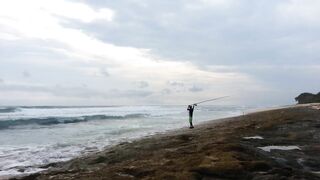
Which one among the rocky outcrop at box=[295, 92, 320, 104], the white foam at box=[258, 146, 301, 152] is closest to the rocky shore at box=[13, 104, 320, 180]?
the white foam at box=[258, 146, 301, 152]

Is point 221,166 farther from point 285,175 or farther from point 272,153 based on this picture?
point 272,153

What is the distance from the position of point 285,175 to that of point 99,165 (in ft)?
18.3

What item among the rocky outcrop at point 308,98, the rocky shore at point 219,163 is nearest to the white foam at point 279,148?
the rocky shore at point 219,163

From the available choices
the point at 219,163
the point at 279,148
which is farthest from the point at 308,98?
the point at 219,163

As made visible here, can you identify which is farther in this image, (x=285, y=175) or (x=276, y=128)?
(x=276, y=128)

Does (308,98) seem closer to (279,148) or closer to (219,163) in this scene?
(279,148)

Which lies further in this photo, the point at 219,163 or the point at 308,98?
the point at 308,98

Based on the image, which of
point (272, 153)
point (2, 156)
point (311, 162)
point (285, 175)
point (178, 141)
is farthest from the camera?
point (2, 156)

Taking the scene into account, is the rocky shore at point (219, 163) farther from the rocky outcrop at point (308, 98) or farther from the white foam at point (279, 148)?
the rocky outcrop at point (308, 98)

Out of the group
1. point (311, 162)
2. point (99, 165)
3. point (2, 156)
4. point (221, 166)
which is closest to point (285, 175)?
point (221, 166)

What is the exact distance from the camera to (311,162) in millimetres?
10953

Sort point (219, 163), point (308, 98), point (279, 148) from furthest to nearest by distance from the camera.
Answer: point (308, 98) → point (279, 148) → point (219, 163)

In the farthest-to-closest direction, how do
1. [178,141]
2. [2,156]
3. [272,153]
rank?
[2,156]
[178,141]
[272,153]

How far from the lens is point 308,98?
55.0 meters
